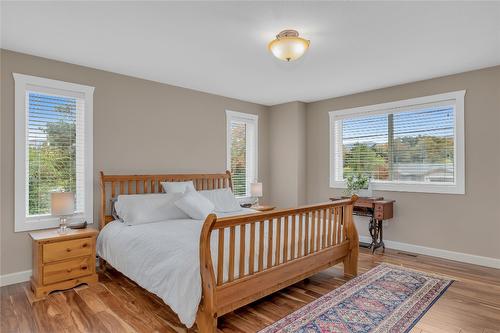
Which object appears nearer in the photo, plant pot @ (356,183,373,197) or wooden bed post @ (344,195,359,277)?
wooden bed post @ (344,195,359,277)

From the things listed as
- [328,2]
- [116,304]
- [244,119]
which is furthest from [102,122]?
[328,2]

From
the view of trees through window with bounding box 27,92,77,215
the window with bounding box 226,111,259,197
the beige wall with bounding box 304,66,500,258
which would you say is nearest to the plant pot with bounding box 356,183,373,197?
the beige wall with bounding box 304,66,500,258

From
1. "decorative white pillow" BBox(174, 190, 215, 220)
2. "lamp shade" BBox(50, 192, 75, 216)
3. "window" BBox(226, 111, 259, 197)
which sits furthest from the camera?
"window" BBox(226, 111, 259, 197)

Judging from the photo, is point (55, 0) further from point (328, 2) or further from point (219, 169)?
point (219, 169)

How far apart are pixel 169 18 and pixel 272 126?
3914mm

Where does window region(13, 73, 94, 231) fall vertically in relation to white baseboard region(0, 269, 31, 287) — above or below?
above

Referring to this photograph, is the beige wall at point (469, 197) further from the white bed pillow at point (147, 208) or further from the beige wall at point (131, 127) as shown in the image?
the white bed pillow at point (147, 208)

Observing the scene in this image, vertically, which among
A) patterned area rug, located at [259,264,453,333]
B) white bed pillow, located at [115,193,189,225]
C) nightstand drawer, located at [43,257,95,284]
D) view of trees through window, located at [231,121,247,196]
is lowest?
patterned area rug, located at [259,264,453,333]

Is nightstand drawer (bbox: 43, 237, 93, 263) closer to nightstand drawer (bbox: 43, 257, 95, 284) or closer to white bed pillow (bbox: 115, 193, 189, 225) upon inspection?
nightstand drawer (bbox: 43, 257, 95, 284)

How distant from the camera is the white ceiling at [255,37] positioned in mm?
2498

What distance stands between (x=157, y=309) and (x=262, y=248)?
1140mm

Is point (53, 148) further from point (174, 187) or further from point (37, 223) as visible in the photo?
point (174, 187)

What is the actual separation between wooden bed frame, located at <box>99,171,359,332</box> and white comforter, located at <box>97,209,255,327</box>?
122 mm

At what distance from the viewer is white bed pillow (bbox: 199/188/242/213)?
440 cm
